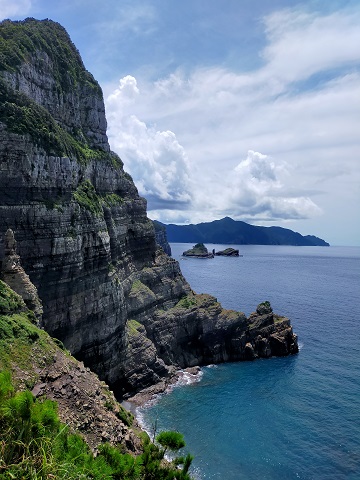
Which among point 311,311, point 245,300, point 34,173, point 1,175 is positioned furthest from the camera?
point 245,300

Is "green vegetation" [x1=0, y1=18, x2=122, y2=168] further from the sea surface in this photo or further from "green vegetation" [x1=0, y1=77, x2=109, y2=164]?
the sea surface

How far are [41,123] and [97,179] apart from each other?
66.3 feet

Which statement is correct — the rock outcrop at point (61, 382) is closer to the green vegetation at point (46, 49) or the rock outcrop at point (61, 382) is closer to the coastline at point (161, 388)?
the coastline at point (161, 388)

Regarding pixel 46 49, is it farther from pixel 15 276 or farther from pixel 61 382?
pixel 61 382

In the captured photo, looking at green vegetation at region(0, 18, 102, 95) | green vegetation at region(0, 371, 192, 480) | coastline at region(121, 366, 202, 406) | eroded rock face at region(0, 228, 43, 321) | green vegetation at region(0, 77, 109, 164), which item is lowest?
coastline at region(121, 366, 202, 406)

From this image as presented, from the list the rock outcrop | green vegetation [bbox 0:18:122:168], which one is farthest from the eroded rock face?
green vegetation [bbox 0:18:122:168]

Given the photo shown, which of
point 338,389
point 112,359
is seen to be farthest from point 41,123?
point 338,389

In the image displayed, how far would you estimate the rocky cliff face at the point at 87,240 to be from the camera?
162 ft

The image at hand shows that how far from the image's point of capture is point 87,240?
187 feet

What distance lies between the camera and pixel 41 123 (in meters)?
52.3

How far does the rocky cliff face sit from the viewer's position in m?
49.3

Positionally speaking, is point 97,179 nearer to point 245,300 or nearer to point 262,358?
point 262,358

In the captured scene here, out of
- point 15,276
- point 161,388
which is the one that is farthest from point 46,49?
point 161,388

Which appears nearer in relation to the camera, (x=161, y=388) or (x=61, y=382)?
(x=61, y=382)
